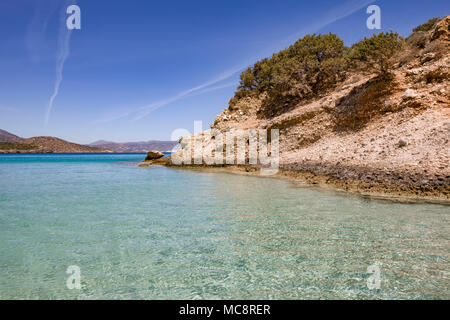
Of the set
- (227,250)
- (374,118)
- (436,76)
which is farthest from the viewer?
(374,118)

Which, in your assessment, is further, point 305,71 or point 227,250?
point 305,71

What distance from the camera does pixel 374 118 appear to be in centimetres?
1852

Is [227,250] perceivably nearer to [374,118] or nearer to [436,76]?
[374,118]

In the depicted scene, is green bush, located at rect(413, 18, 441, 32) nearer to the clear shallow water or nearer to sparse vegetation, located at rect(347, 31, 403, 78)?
sparse vegetation, located at rect(347, 31, 403, 78)

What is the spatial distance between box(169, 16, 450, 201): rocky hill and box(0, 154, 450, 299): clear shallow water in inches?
123

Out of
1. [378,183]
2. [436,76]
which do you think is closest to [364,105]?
[436,76]

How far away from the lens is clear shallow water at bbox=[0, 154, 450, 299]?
3982mm

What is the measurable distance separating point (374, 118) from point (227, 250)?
1804cm

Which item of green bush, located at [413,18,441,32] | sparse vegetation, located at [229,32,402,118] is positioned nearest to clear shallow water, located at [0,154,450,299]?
sparse vegetation, located at [229,32,402,118]

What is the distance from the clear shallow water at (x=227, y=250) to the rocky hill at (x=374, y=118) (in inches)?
123

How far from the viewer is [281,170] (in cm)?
2025

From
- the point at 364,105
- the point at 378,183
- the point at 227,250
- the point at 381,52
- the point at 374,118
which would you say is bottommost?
the point at 227,250

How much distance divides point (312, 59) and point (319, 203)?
25.5 meters
